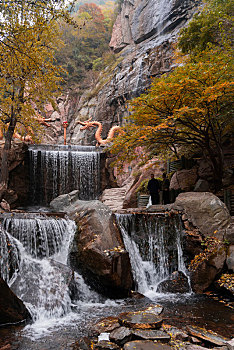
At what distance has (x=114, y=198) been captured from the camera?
625 inches

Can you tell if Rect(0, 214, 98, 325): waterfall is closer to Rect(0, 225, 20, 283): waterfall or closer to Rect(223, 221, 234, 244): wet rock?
Rect(0, 225, 20, 283): waterfall

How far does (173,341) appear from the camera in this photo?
3.73 meters

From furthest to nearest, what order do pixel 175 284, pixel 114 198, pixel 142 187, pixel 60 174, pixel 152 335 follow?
1. pixel 60 174
2. pixel 114 198
3. pixel 142 187
4. pixel 175 284
5. pixel 152 335

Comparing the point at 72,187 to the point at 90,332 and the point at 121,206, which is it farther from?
the point at 90,332

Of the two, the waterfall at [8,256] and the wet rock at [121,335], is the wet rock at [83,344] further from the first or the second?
→ the waterfall at [8,256]

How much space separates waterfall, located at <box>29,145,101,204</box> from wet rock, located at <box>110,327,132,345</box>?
47.5 feet

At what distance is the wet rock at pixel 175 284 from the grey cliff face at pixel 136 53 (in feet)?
64.0

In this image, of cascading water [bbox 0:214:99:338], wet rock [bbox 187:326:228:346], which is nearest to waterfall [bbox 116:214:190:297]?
cascading water [bbox 0:214:99:338]

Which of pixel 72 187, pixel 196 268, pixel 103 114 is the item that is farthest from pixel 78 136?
pixel 196 268

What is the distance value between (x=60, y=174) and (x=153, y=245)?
11.6m

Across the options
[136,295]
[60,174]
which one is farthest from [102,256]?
[60,174]

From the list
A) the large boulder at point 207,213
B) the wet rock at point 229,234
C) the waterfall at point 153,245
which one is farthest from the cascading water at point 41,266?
the wet rock at point 229,234

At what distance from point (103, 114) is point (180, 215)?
21747mm

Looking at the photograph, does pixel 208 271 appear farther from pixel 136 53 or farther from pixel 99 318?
pixel 136 53
